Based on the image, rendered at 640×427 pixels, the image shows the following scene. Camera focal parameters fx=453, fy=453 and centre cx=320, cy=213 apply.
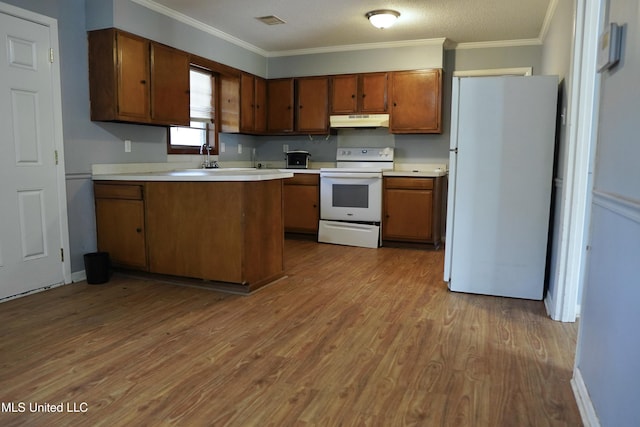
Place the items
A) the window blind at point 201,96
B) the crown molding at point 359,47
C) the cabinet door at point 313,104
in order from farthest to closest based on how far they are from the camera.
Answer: the cabinet door at point 313,104
the crown molding at point 359,47
the window blind at point 201,96

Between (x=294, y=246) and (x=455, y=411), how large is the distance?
365 centimetres

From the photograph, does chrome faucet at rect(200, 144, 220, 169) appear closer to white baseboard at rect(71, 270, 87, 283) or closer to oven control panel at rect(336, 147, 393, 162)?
oven control panel at rect(336, 147, 393, 162)

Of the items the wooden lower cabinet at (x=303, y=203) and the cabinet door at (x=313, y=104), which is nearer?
the wooden lower cabinet at (x=303, y=203)

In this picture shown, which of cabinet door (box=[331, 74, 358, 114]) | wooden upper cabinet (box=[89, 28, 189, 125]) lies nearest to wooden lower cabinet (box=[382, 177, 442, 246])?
cabinet door (box=[331, 74, 358, 114])

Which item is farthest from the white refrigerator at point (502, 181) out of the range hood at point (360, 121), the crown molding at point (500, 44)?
the crown molding at point (500, 44)

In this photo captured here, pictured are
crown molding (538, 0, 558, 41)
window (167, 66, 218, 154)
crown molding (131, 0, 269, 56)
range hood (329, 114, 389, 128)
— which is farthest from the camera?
range hood (329, 114, 389, 128)

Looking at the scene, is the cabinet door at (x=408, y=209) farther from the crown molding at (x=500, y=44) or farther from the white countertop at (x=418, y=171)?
the crown molding at (x=500, y=44)

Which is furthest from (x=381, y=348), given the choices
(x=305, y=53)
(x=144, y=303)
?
(x=305, y=53)

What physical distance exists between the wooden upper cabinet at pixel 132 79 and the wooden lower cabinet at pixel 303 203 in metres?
1.84

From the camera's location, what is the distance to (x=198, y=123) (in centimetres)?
522

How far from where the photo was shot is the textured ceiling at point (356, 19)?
4.15 meters

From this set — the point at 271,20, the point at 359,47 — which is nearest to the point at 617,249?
the point at 271,20

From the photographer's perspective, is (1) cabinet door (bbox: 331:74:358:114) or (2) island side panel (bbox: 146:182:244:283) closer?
(2) island side panel (bbox: 146:182:244:283)

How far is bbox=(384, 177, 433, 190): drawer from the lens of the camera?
5105mm
